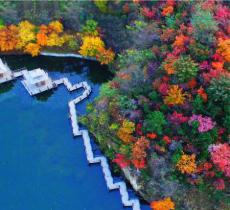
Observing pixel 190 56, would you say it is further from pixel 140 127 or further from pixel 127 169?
pixel 127 169

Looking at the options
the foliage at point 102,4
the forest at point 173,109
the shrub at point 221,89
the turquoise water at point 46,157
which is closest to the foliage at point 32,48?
the turquoise water at point 46,157

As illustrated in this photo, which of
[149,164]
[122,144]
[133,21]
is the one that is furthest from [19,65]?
[149,164]

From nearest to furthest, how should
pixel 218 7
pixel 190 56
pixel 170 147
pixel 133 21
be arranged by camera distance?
pixel 170 147, pixel 190 56, pixel 218 7, pixel 133 21

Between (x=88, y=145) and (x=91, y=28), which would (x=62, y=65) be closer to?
(x=91, y=28)

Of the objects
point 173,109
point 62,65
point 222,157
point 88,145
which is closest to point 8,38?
point 62,65

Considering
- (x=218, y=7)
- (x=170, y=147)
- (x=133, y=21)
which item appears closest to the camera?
(x=170, y=147)

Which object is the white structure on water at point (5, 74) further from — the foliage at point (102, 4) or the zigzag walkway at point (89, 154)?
the foliage at point (102, 4)
